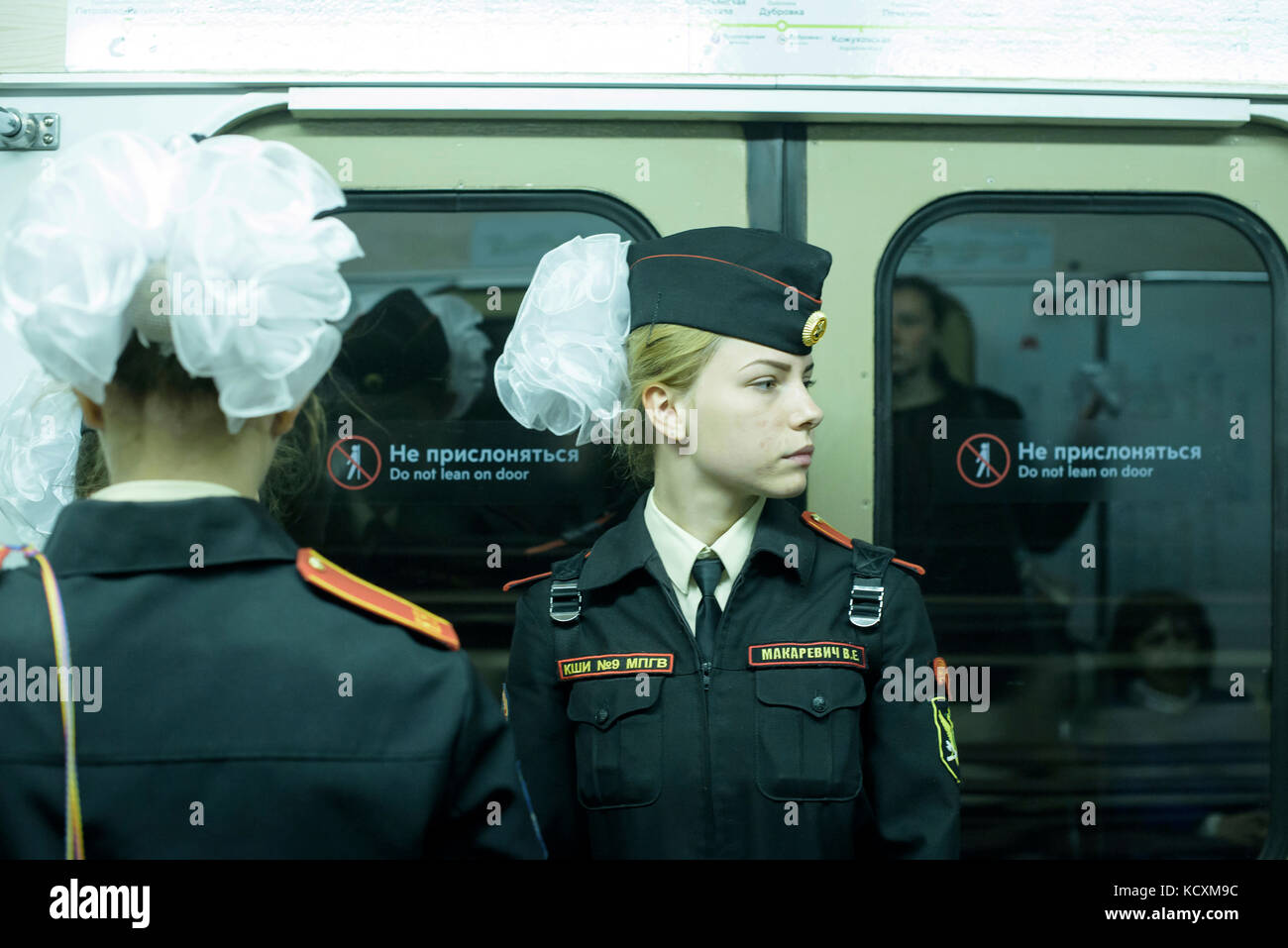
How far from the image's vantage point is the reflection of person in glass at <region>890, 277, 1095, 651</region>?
79.3 inches

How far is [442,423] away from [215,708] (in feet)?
3.50

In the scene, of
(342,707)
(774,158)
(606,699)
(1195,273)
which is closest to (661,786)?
(606,699)

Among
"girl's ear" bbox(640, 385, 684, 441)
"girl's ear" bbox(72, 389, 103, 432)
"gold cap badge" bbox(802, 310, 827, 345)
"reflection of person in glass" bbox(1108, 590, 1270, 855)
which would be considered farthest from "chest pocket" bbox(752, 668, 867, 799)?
"girl's ear" bbox(72, 389, 103, 432)

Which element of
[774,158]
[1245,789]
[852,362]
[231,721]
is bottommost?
[1245,789]

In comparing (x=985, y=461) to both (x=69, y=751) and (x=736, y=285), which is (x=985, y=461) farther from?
(x=69, y=751)

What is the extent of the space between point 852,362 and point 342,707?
1336 mm

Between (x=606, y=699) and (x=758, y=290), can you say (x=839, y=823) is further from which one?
(x=758, y=290)

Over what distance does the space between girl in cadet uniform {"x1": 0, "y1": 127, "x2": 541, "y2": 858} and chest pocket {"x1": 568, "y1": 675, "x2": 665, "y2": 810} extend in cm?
56

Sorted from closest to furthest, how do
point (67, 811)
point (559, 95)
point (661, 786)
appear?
point (67, 811)
point (661, 786)
point (559, 95)

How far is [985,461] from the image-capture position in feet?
6.61

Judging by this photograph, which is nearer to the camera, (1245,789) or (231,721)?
(231,721)

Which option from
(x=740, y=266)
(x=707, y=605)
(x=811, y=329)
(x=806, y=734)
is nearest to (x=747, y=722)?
(x=806, y=734)

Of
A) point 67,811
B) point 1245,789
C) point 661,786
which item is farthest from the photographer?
point 1245,789

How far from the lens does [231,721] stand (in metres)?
0.98
